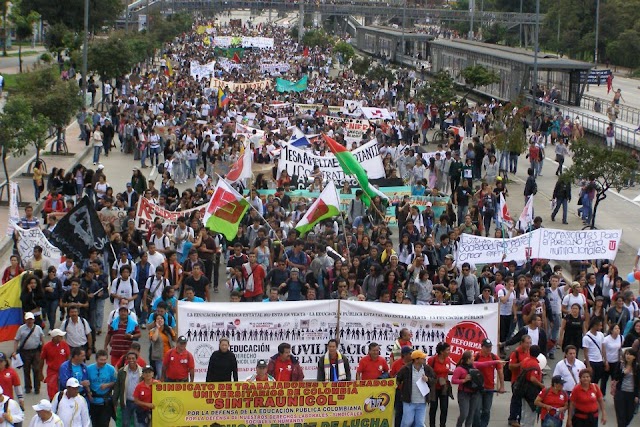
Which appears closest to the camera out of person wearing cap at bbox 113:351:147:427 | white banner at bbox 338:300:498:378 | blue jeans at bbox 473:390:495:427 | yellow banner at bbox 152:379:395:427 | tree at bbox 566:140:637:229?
yellow banner at bbox 152:379:395:427

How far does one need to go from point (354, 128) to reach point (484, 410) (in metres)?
24.2

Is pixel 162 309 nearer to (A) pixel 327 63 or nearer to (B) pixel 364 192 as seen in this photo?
(B) pixel 364 192

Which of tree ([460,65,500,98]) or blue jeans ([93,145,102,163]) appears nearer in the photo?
blue jeans ([93,145,102,163])

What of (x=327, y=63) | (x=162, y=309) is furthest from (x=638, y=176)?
(x=327, y=63)

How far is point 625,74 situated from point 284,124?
50628 mm

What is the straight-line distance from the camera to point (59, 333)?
46.4 feet

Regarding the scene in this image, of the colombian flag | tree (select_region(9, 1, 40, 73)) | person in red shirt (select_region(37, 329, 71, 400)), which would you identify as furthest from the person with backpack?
tree (select_region(9, 1, 40, 73))

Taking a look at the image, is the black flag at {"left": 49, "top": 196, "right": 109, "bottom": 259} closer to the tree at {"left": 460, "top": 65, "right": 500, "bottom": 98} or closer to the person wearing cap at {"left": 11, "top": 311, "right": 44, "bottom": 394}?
the person wearing cap at {"left": 11, "top": 311, "right": 44, "bottom": 394}

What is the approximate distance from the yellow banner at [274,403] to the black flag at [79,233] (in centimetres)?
614

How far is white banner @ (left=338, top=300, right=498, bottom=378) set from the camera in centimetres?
1520

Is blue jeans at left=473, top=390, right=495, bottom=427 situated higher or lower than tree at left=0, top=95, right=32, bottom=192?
lower

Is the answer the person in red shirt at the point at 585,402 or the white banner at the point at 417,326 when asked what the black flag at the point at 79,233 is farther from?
the person in red shirt at the point at 585,402

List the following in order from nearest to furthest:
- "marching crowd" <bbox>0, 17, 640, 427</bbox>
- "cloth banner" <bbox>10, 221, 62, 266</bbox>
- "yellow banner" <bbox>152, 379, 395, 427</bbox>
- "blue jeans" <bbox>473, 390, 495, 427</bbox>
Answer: "yellow banner" <bbox>152, 379, 395, 427</bbox> < "marching crowd" <bbox>0, 17, 640, 427</bbox> < "blue jeans" <bbox>473, 390, 495, 427</bbox> < "cloth banner" <bbox>10, 221, 62, 266</bbox>

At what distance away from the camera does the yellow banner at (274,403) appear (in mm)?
12672
